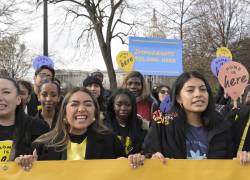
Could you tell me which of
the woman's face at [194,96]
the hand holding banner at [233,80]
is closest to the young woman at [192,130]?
the woman's face at [194,96]

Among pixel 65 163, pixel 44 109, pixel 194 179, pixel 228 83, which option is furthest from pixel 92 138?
pixel 228 83

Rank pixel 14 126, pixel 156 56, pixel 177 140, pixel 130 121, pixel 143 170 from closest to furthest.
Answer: pixel 143 170 → pixel 177 140 → pixel 14 126 → pixel 130 121 → pixel 156 56

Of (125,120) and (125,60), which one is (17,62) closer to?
(125,60)

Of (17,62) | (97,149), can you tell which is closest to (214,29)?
(17,62)

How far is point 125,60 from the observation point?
983cm

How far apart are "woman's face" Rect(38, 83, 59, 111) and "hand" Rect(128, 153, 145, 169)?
6.66 feet

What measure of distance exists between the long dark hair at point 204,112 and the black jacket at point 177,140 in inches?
2.6

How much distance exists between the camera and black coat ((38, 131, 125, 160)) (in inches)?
136

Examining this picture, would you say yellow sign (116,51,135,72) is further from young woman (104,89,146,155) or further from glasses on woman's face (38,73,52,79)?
young woman (104,89,146,155)

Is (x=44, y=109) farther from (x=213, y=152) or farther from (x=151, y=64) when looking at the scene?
(x=151, y=64)

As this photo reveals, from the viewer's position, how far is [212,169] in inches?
131

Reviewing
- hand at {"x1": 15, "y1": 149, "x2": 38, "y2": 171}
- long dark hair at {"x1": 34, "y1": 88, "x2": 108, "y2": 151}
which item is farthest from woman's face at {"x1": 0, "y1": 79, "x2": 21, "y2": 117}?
hand at {"x1": 15, "y1": 149, "x2": 38, "y2": 171}

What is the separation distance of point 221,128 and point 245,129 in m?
0.30

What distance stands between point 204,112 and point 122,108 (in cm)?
155
